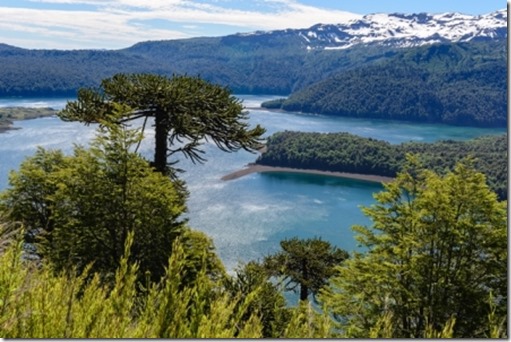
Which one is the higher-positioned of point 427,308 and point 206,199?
point 427,308

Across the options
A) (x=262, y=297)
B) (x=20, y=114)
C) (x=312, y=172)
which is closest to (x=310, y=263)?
(x=262, y=297)

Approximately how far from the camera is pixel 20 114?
382ft

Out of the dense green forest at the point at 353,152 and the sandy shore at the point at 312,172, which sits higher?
the dense green forest at the point at 353,152

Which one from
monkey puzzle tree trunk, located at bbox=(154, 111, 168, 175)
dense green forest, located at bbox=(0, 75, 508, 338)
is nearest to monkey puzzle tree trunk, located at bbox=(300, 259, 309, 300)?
dense green forest, located at bbox=(0, 75, 508, 338)

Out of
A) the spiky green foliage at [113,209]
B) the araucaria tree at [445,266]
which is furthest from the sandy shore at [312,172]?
the araucaria tree at [445,266]

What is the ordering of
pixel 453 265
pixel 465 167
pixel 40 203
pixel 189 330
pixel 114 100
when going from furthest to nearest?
pixel 40 203 < pixel 114 100 < pixel 465 167 < pixel 453 265 < pixel 189 330

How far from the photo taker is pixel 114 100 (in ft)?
54.9

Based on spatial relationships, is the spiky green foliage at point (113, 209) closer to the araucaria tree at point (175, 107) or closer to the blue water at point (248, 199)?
the araucaria tree at point (175, 107)

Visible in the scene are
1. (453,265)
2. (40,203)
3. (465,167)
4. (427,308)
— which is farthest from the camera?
(40,203)

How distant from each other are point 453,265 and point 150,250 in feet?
25.5

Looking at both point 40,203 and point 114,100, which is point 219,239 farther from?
point 114,100

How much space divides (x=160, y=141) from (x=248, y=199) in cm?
6436

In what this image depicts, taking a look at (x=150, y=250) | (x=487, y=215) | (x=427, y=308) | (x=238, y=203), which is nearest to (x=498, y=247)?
(x=487, y=215)

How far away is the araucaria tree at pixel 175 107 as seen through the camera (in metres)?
16.3
